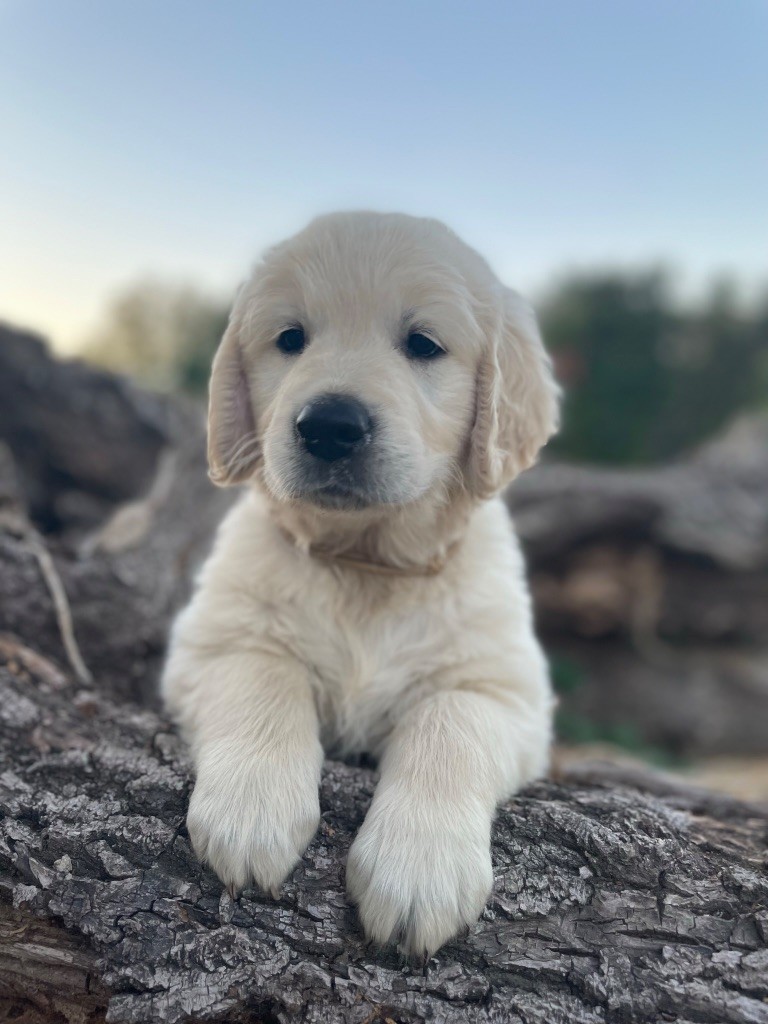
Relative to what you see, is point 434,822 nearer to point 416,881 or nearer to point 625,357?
point 416,881

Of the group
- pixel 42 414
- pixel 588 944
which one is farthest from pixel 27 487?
pixel 588 944

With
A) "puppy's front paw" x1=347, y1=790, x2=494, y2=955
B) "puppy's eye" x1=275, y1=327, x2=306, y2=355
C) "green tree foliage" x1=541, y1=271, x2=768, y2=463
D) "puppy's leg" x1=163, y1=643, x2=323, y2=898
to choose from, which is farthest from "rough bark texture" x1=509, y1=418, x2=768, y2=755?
"green tree foliage" x1=541, y1=271, x2=768, y2=463

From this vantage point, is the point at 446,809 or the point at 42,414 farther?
the point at 42,414

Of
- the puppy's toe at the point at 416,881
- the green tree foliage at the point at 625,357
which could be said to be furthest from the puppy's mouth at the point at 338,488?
the green tree foliage at the point at 625,357

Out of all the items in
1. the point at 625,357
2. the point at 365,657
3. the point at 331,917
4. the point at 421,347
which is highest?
the point at 625,357

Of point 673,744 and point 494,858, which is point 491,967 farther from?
point 673,744

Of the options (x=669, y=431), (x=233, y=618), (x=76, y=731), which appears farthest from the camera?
(x=669, y=431)

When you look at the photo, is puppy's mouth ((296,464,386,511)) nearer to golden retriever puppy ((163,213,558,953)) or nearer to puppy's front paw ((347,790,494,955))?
golden retriever puppy ((163,213,558,953))

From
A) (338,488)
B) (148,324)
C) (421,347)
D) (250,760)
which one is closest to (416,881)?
(250,760)
